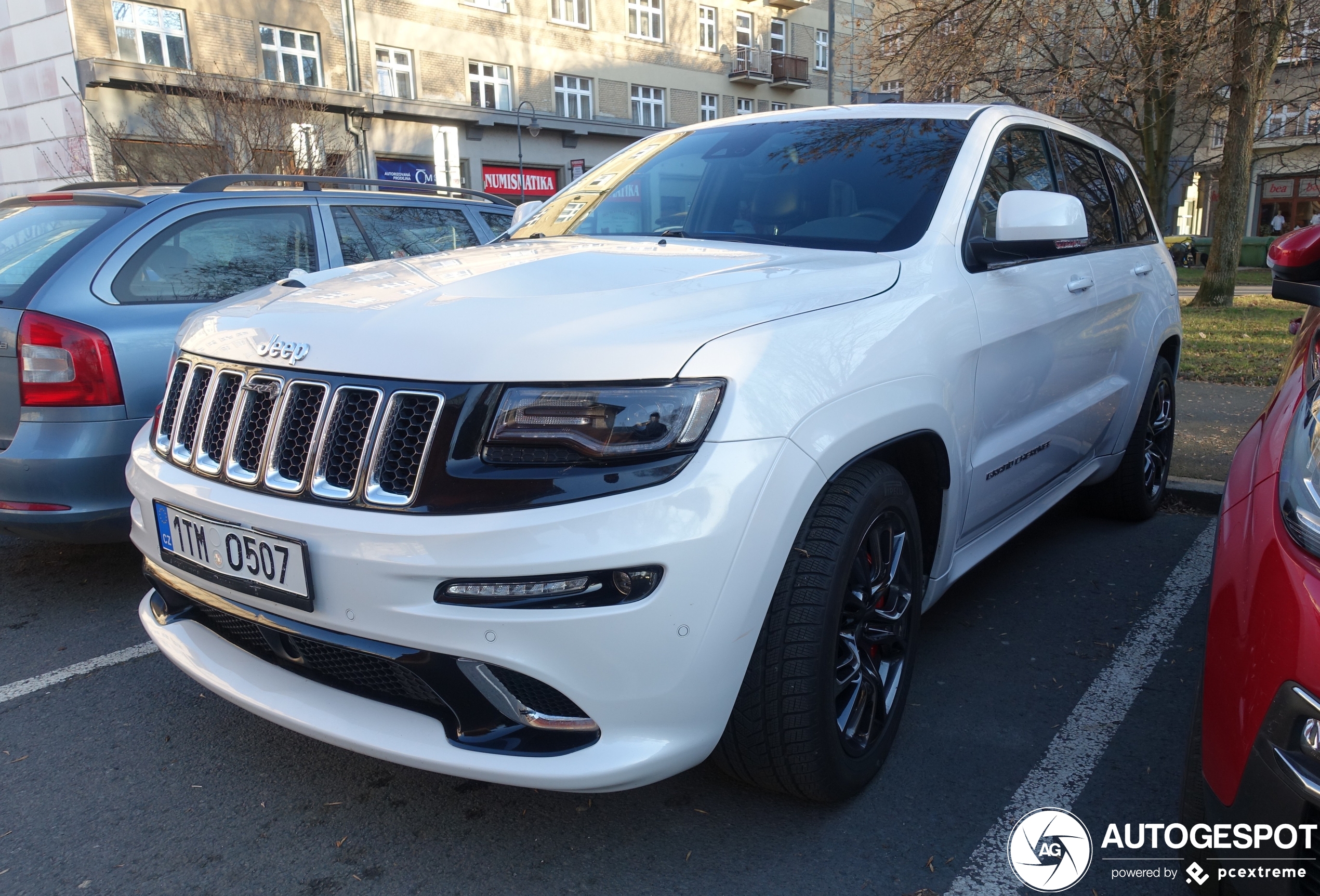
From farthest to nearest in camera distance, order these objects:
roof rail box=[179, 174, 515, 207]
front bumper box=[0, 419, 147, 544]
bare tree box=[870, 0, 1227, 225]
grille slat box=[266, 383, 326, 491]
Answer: bare tree box=[870, 0, 1227, 225], roof rail box=[179, 174, 515, 207], front bumper box=[0, 419, 147, 544], grille slat box=[266, 383, 326, 491]

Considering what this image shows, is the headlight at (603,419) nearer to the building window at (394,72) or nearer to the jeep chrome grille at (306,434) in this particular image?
the jeep chrome grille at (306,434)

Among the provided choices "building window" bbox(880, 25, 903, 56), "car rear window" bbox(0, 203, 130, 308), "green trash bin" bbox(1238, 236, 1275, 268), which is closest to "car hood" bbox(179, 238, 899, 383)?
"car rear window" bbox(0, 203, 130, 308)

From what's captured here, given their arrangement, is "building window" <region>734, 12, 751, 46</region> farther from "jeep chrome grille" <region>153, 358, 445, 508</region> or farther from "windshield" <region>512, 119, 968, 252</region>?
"jeep chrome grille" <region>153, 358, 445, 508</region>

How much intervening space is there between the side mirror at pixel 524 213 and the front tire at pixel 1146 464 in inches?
109

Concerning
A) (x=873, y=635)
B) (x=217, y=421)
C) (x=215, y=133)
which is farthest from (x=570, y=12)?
(x=873, y=635)

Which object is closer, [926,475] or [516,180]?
[926,475]

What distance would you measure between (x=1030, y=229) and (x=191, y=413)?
2305 millimetres

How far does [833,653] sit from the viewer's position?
2109 millimetres

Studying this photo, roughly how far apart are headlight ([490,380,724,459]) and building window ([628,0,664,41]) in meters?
33.2

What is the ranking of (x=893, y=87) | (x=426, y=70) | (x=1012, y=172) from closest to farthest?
(x=1012, y=172) < (x=893, y=87) < (x=426, y=70)

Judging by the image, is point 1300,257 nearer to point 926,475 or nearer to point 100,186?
point 926,475

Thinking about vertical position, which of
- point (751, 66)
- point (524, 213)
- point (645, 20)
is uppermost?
point (645, 20)

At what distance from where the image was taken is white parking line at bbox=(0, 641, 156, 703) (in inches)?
119

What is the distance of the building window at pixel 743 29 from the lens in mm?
36094
